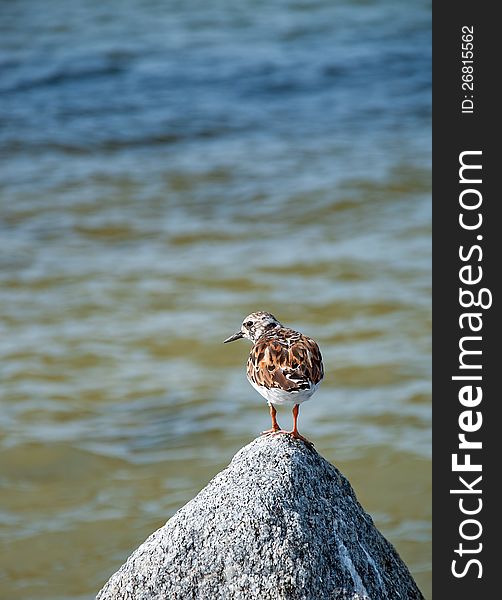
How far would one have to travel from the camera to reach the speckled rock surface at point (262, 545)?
421 cm

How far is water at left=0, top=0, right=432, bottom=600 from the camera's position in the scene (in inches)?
306

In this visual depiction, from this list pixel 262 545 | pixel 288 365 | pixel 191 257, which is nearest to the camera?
pixel 262 545

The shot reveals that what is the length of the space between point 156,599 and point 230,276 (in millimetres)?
7231

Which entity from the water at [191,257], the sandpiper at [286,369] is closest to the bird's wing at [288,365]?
the sandpiper at [286,369]

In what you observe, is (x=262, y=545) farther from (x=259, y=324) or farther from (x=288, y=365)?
(x=259, y=324)

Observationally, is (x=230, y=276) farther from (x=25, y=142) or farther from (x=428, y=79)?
(x=428, y=79)

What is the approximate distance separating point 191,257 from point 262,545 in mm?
7860

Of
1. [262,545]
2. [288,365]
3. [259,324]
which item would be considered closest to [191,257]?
[259,324]

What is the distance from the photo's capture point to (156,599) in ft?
13.9

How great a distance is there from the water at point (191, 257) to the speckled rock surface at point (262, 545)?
226 centimetres

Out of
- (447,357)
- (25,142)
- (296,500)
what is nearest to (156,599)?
(296,500)

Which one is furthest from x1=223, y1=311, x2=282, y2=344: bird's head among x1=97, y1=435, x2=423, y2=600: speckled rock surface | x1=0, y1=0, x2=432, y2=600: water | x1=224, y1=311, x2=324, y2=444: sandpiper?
x1=0, y1=0, x2=432, y2=600: water

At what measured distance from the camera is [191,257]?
39.1 ft

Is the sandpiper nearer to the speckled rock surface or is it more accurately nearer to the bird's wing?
the bird's wing
